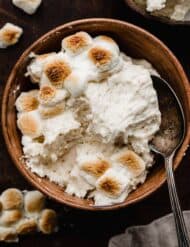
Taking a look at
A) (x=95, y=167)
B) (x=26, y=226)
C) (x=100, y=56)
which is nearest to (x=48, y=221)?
(x=26, y=226)

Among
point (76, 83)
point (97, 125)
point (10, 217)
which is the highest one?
point (76, 83)

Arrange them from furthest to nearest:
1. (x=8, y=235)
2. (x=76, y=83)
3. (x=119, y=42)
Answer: (x=8, y=235), (x=119, y=42), (x=76, y=83)

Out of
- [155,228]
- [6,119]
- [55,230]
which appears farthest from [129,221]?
[6,119]

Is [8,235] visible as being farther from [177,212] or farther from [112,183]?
[177,212]

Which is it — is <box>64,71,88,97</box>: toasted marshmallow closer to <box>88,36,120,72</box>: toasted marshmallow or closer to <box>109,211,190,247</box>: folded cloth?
<box>88,36,120,72</box>: toasted marshmallow

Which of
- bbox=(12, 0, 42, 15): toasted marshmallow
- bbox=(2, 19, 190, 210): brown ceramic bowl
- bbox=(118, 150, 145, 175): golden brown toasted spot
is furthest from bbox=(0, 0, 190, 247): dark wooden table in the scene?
bbox=(118, 150, 145, 175): golden brown toasted spot

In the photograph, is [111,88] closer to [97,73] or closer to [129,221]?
[97,73]

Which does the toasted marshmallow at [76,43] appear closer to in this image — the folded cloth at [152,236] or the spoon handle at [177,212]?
the spoon handle at [177,212]
